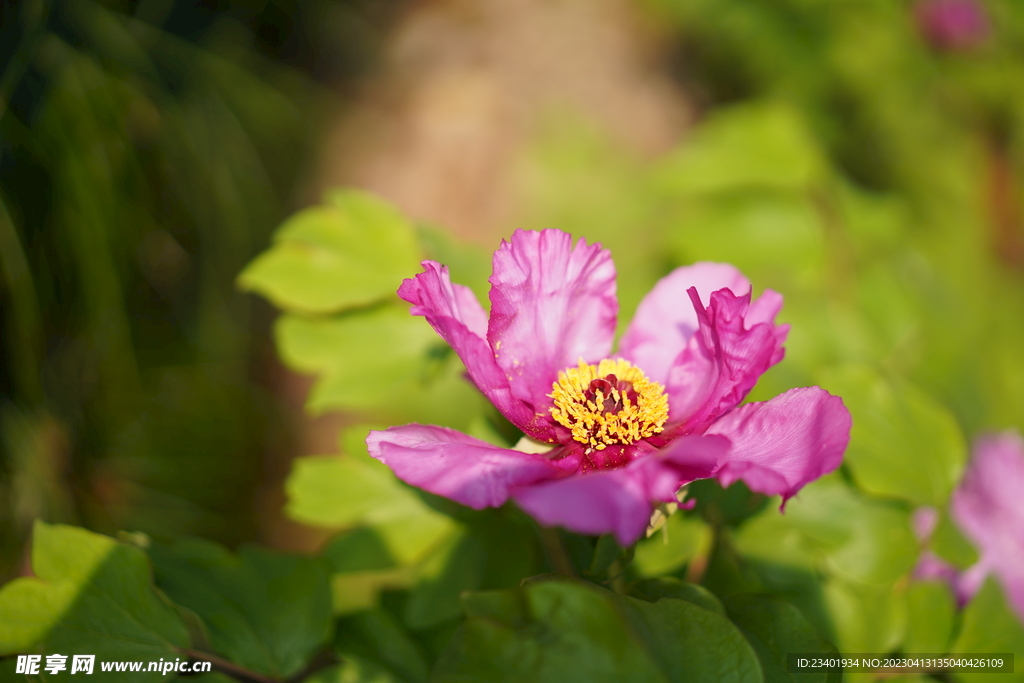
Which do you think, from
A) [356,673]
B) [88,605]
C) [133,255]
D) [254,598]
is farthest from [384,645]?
[133,255]

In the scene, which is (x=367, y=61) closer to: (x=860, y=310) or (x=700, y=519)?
(x=860, y=310)

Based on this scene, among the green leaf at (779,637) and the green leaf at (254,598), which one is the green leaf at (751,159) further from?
the green leaf at (254,598)

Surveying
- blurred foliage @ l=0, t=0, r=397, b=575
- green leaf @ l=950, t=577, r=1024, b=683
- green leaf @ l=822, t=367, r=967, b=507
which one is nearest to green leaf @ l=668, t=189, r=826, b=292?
green leaf @ l=822, t=367, r=967, b=507

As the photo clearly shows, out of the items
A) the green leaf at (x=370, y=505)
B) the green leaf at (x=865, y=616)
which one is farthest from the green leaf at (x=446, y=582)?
the green leaf at (x=865, y=616)

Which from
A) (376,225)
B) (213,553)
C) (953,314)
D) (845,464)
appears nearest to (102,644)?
(213,553)

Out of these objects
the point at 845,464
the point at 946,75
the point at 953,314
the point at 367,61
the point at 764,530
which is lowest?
the point at 764,530

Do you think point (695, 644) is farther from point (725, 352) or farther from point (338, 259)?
point (338, 259)
